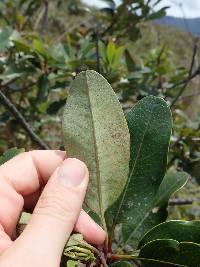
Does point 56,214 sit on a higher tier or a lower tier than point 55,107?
higher

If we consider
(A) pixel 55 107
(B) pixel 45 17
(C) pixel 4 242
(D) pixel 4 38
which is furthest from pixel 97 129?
(B) pixel 45 17

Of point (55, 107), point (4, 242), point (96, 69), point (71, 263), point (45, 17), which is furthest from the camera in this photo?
point (45, 17)

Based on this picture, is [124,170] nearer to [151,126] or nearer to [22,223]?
Answer: [151,126]

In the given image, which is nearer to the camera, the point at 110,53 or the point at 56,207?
the point at 56,207

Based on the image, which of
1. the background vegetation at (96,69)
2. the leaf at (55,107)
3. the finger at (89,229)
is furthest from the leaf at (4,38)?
the finger at (89,229)

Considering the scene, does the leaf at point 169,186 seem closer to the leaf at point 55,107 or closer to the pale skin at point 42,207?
the pale skin at point 42,207

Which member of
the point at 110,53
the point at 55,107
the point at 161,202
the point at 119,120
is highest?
the point at 119,120

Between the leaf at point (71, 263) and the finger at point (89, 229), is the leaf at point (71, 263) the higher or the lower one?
the higher one

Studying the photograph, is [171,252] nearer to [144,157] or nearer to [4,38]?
[144,157]
